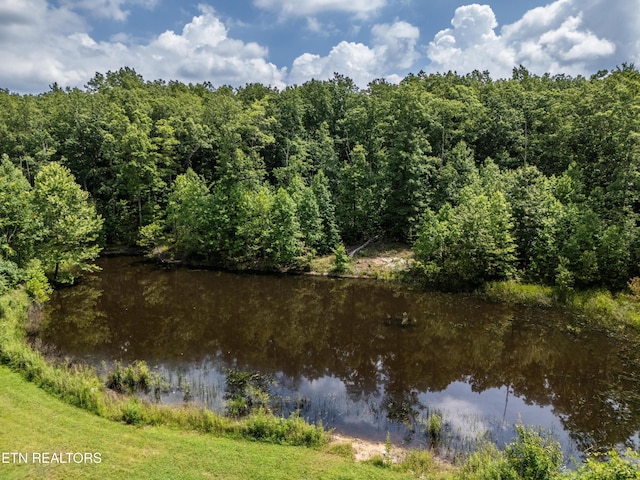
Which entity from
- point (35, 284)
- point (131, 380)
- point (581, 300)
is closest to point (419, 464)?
point (131, 380)

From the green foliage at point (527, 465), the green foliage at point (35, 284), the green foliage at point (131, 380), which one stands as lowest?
the green foliage at point (131, 380)

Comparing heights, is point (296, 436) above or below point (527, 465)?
below

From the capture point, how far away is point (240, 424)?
1385 centimetres

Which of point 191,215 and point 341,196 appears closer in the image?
point 191,215

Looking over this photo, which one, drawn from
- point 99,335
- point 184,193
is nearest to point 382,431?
point 99,335

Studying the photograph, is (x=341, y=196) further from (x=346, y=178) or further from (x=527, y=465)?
(x=527, y=465)

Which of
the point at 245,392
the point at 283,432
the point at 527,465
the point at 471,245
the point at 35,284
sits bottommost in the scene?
the point at 245,392

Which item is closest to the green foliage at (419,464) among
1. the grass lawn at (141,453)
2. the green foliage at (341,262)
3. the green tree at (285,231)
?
the grass lawn at (141,453)

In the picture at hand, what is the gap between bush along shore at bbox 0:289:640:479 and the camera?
9.47m

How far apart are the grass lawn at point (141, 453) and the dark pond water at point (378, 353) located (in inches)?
131

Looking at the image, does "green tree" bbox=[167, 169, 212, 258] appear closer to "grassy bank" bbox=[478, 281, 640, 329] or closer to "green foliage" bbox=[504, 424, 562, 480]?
"grassy bank" bbox=[478, 281, 640, 329]

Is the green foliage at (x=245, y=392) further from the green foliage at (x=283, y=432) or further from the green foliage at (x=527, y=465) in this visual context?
the green foliage at (x=527, y=465)

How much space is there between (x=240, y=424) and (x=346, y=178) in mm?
29231

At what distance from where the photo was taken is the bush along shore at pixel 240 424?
9.47 m
